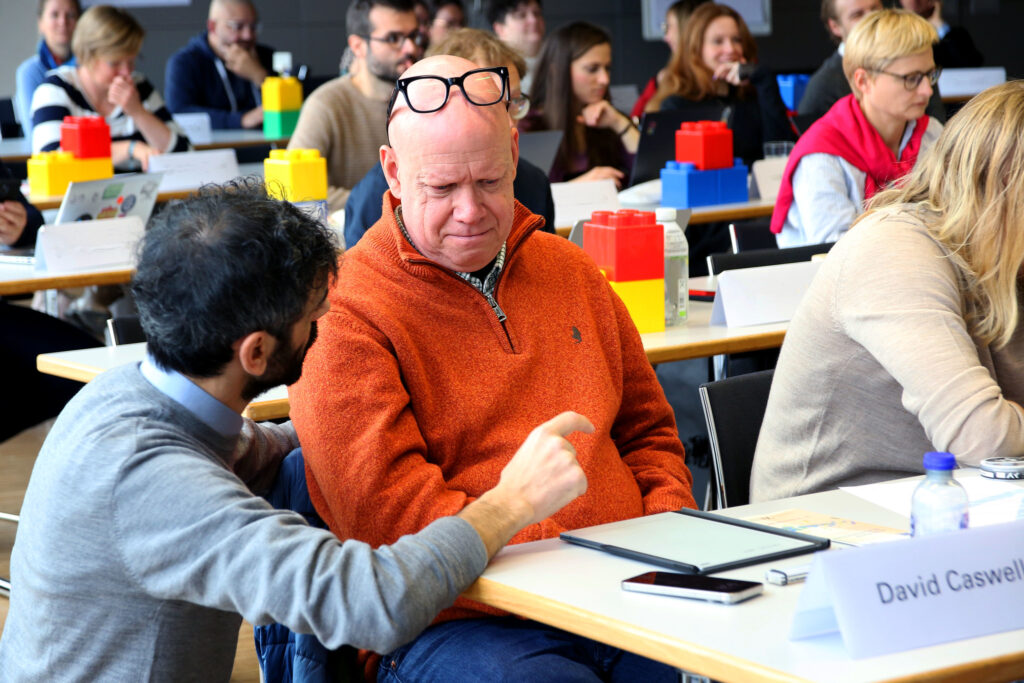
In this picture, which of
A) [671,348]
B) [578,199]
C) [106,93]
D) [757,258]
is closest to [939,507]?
[671,348]


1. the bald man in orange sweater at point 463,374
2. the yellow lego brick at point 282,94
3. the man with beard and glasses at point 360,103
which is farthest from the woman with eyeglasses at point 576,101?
the bald man in orange sweater at point 463,374

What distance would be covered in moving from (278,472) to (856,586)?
2.76ft

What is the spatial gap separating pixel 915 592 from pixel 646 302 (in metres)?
1.70

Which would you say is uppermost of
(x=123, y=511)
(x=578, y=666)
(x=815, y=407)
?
(x=123, y=511)

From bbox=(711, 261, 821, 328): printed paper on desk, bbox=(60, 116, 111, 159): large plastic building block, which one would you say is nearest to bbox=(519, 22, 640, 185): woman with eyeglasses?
bbox=(60, 116, 111, 159): large plastic building block

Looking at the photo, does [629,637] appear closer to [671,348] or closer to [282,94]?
[671,348]

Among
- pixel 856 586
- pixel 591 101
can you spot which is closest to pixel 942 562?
pixel 856 586

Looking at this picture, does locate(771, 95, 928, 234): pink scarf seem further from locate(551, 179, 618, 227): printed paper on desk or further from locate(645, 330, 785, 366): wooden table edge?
locate(645, 330, 785, 366): wooden table edge

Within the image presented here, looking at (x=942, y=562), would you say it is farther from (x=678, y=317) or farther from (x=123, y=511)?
(x=678, y=317)

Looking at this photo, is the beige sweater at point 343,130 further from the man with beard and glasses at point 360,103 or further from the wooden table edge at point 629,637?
the wooden table edge at point 629,637

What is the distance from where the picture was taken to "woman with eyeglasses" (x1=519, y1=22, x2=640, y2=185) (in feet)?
17.0

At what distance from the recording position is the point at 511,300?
185cm

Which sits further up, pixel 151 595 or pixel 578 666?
pixel 151 595

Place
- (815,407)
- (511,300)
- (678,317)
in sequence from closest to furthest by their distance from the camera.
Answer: (511,300) < (815,407) < (678,317)
